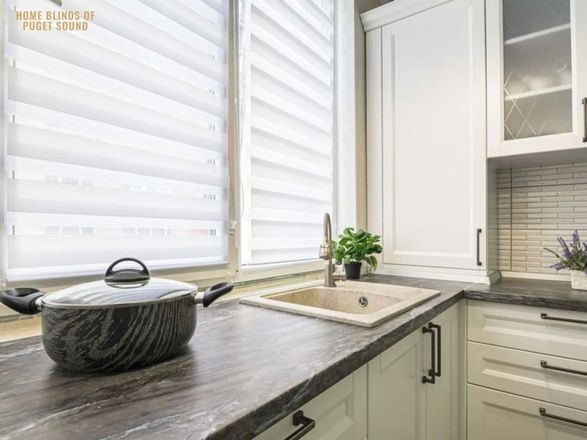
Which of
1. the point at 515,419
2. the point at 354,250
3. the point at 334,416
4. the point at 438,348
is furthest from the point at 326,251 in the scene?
the point at 515,419

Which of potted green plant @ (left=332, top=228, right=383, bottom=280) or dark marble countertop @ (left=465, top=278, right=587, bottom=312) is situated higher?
potted green plant @ (left=332, top=228, right=383, bottom=280)

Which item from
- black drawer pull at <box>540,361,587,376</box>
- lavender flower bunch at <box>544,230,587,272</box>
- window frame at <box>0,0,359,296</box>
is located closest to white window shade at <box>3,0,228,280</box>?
window frame at <box>0,0,359,296</box>

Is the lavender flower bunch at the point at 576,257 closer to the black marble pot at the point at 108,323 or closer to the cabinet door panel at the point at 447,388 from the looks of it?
the cabinet door panel at the point at 447,388

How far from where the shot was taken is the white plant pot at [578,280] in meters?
1.56

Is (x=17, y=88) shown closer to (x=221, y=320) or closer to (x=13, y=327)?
(x=13, y=327)

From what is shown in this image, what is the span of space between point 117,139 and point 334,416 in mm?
959

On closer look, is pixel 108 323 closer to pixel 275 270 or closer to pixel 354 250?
pixel 275 270

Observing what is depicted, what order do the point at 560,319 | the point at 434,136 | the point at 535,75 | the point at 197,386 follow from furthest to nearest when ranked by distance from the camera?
Answer: the point at 434,136, the point at 535,75, the point at 560,319, the point at 197,386

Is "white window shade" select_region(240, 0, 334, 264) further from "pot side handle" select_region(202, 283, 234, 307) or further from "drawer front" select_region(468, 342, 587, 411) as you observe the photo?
"drawer front" select_region(468, 342, 587, 411)

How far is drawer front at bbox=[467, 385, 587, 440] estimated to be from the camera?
4.49 ft

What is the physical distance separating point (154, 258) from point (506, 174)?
73.5 inches

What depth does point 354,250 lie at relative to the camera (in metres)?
1.81

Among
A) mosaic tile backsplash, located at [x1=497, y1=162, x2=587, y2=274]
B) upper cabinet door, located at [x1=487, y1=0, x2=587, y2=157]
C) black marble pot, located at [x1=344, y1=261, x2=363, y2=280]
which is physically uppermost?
upper cabinet door, located at [x1=487, y1=0, x2=587, y2=157]

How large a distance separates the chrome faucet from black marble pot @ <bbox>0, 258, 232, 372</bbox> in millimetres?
860
